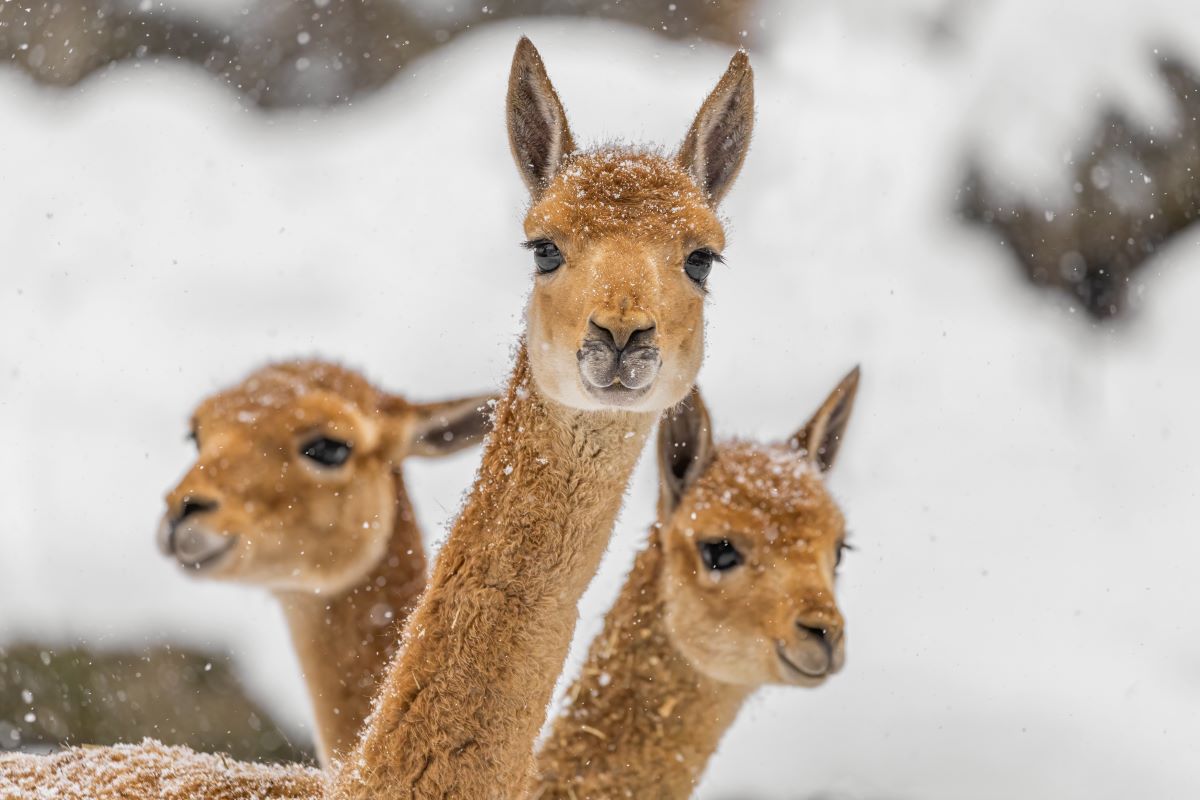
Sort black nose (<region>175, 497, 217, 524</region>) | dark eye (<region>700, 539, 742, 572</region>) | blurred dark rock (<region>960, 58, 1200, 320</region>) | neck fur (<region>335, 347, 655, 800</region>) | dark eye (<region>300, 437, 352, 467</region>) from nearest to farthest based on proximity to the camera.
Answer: neck fur (<region>335, 347, 655, 800</region>) < dark eye (<region>700, 539, 742, 572</region>) < black nose (<region>175, 497, 217, 524</region>) < dark eye (<region>300, 437, 352, 467</region>) < blurred dark rock (<region>960, 58, 1200, 320</region>)

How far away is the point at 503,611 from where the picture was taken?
8.02ft

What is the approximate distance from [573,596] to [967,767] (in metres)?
4.40

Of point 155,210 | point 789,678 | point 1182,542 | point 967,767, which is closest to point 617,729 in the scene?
point 789,678

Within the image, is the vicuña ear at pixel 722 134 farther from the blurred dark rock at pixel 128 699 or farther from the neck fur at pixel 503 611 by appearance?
the blurred dark rock at pixel 128 699

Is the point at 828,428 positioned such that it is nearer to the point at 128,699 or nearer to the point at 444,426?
the point at 444,426

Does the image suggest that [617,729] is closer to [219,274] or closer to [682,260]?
[682,260]

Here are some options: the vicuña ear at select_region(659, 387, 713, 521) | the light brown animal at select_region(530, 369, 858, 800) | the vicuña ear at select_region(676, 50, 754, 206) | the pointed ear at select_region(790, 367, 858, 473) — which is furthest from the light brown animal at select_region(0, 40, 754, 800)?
the pointed ear at select_region(790, 367, 858, 473)

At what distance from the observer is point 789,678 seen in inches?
138

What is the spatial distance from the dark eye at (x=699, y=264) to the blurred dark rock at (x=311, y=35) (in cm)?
581

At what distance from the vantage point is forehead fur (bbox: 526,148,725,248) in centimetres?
268

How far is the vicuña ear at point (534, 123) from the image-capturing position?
113 inches

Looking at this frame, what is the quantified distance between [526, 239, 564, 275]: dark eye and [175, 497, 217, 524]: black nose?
5.06 feet

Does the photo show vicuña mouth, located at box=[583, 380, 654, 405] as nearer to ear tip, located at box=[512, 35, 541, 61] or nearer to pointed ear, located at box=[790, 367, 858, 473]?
ear tip, located at box=[512, 35, 541, 61]

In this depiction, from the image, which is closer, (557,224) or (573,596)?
(573,596)
